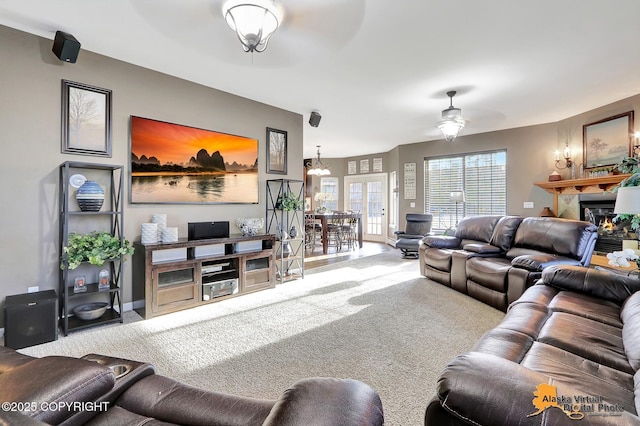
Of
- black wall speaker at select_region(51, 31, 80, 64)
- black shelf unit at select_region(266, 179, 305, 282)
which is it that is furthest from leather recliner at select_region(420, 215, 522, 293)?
black wall speaker at select_region(51, 31, 80, 64)

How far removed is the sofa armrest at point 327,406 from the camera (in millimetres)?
652

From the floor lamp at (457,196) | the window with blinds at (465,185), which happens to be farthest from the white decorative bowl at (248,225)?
the window with blinds at (465,185)

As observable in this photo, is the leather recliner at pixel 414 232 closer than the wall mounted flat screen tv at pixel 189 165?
No

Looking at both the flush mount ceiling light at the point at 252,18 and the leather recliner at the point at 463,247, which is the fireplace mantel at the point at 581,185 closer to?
the leather recliner at the point at 463,247

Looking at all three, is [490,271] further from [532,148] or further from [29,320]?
[29,320]

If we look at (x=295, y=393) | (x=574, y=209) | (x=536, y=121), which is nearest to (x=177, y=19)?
(x=295, y=393)

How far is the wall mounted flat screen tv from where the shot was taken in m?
3.37

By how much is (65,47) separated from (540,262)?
5050mm

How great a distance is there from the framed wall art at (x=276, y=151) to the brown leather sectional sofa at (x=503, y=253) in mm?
2646

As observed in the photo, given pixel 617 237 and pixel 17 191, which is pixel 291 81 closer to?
pixel 17 191

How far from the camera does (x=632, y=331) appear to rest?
1513mm

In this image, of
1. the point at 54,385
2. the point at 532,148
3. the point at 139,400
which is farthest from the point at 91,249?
the point at 532,148

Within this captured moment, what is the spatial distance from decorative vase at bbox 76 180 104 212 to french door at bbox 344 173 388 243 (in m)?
7.24

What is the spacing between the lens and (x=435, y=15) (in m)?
2.45
